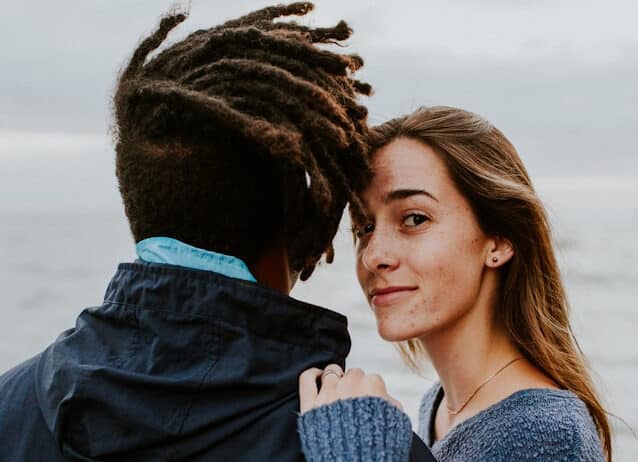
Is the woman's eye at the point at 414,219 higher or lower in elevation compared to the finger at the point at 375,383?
higher

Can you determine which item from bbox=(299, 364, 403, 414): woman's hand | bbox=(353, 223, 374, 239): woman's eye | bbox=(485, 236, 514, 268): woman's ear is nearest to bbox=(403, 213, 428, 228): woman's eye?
bbox=(353, 223, 374, 239): woman's eye

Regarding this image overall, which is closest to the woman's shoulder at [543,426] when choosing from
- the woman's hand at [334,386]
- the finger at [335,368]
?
the woman's hand at [334,386]

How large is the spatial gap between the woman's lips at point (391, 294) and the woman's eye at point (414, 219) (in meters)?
0.19

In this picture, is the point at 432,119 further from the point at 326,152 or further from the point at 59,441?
the point at 59,441

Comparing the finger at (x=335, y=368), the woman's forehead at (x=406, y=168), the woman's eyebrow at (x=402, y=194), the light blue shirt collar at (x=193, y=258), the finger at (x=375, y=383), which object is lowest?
the finger at (x=375, y=383)

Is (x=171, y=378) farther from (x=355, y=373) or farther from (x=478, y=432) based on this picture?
(x=478, y=432)

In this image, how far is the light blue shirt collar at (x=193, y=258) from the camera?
1.64 m

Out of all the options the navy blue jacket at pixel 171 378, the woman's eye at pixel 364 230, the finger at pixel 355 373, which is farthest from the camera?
the woman's eye at pixel 364 230

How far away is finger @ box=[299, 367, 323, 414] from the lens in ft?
5.33

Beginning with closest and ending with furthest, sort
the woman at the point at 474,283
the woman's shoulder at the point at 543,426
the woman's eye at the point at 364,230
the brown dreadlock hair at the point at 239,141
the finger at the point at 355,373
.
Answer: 1. the brown dreadlock hair at the point at 239,141
2. the finger at the point at 355,373
3. the woman's shoulder at the point at 543,426
4. the woman at the point at 474,283
5. the woman's eye at the point at 364,230

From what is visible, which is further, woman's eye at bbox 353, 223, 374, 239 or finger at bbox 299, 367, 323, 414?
woman's eye at bbox 353, 223, 374, 239

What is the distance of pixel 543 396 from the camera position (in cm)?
258

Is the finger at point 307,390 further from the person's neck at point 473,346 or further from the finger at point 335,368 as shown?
the person's neck at point 473,346

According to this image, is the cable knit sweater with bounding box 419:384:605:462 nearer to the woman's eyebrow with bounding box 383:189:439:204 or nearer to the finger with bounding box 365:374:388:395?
the woman's eyebrow with bounding box 383:189:439:204
